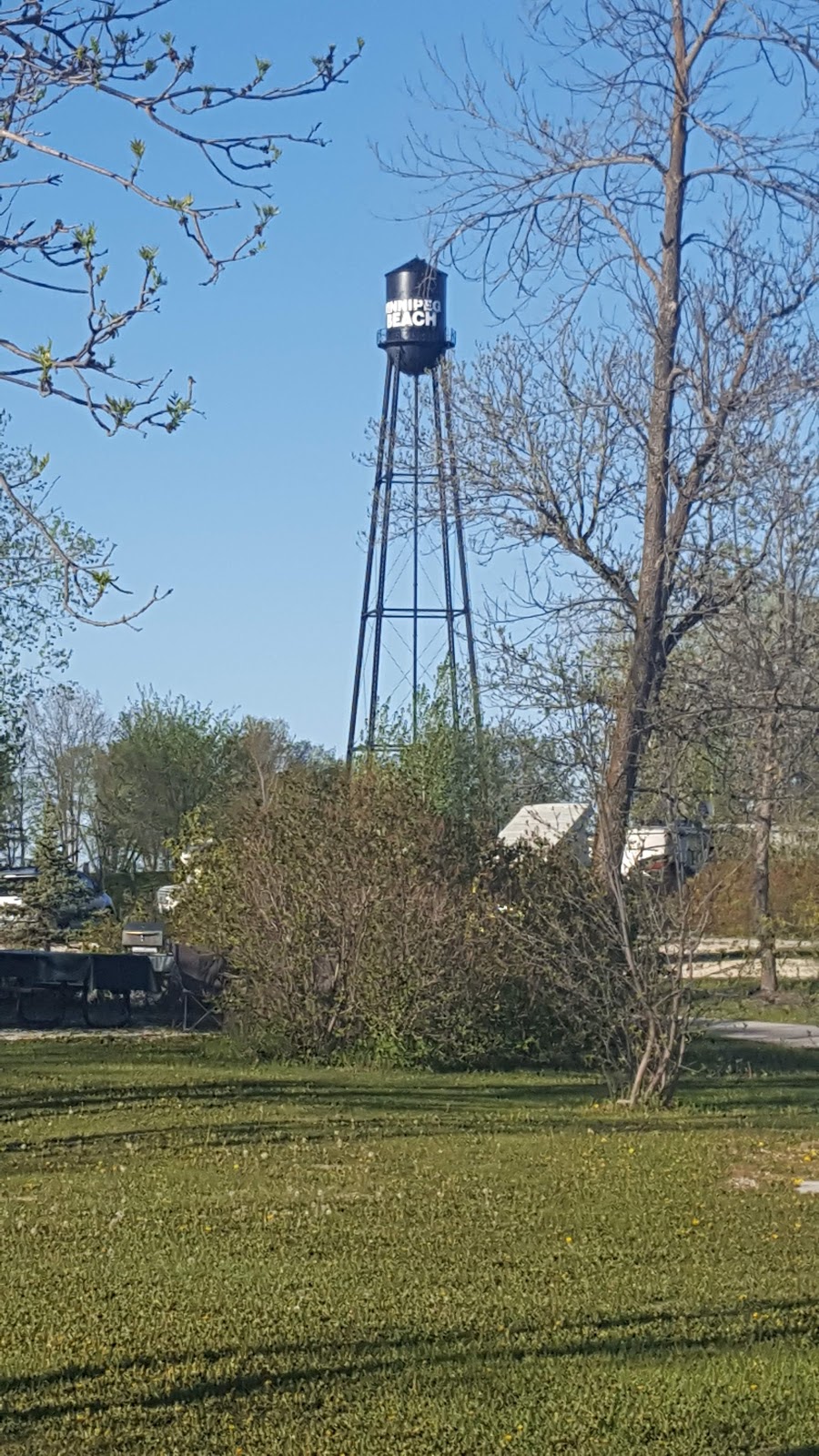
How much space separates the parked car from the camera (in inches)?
1354

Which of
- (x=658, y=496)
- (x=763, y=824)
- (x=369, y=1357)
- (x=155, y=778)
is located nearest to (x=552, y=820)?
(x=763, y=824)

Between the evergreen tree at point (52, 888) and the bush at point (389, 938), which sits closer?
the bush at point (389, 938)

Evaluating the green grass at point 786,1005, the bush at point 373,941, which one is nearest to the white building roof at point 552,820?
the bush at point 373,941

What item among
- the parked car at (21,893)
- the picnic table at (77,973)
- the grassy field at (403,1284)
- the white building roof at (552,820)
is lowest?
the grassy field at (403,1284)

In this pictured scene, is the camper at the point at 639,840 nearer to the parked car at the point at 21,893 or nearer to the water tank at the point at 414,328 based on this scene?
the parked car at the point at 21,893

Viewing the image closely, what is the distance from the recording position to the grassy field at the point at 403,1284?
17.4ft

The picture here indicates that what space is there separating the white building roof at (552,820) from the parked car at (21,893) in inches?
670

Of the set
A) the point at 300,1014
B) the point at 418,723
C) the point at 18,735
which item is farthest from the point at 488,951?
the point at 418,723

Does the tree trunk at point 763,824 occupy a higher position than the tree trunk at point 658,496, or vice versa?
the tree trunk at point 658,496

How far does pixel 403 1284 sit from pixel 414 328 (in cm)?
3540

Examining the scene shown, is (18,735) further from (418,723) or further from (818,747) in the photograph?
(818,747)

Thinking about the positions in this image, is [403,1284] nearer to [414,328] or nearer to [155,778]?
[414,328]

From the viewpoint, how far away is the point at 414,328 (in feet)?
133

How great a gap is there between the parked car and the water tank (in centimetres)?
1428
